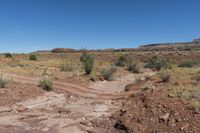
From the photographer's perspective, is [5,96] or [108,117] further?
[5,96]

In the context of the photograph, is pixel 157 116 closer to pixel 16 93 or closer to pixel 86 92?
pixel 86 92

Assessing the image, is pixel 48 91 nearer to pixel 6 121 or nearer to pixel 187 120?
pixel 6 121

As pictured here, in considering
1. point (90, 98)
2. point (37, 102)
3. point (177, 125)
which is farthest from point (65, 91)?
point (177, 125)

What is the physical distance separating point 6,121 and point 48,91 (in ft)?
24.2

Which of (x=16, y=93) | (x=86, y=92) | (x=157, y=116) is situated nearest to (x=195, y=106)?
(x=157, y=116)

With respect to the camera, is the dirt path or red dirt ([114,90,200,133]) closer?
red dirt ([114,90,200,133])

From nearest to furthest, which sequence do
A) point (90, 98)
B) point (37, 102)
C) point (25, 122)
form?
point (25, 122), point (37, 102), point (90, 98)

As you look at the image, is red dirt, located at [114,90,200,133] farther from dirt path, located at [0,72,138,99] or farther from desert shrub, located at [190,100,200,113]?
dirt path, located at [0,72,138,99]

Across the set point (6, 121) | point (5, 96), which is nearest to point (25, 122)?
point (6, 121)

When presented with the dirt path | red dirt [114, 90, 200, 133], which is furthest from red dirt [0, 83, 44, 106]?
red dirt [114, 90, 200, 133]

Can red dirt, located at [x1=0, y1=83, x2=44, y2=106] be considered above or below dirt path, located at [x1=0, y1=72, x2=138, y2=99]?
above

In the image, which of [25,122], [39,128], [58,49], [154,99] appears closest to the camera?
[39,128]

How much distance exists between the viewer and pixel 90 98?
18.2 m

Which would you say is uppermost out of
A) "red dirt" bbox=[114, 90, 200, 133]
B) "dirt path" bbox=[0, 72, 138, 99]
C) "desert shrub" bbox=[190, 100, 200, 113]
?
"desert shrub" bbox=[190, 100, 200, 113]
